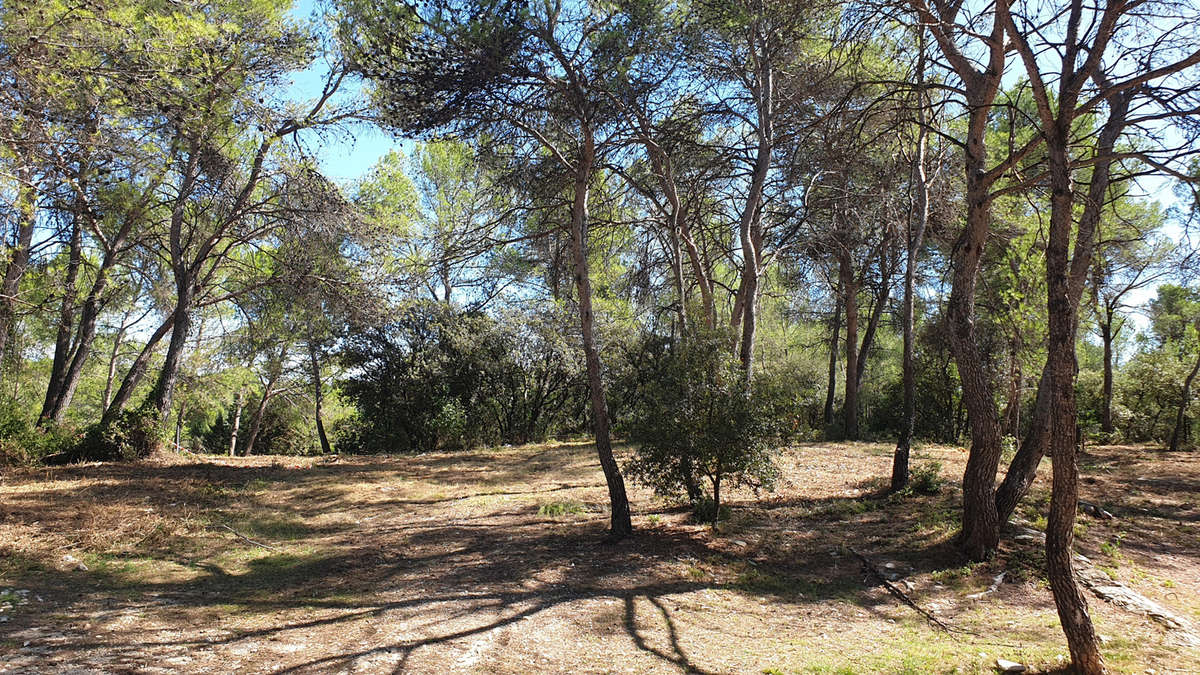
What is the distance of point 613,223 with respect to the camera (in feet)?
32.7

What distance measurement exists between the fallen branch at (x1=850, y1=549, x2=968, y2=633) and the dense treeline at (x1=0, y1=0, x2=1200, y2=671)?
90 centimetres

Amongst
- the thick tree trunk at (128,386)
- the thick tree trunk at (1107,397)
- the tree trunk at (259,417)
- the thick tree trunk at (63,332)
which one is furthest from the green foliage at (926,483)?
the tree trunk at (259,417)

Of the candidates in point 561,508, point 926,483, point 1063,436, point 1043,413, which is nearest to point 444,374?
point 561,508

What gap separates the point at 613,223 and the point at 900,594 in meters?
6.23

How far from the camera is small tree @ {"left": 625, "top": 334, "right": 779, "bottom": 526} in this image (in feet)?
23.4

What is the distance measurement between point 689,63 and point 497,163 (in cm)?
290

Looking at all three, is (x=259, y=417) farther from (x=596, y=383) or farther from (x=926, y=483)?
(x=926, y=483)

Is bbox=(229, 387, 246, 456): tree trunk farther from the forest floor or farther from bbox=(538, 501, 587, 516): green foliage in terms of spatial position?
bbox=(538, 501, 587, 516): green foliage

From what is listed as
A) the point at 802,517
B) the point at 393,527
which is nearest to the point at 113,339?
the point at 393,527

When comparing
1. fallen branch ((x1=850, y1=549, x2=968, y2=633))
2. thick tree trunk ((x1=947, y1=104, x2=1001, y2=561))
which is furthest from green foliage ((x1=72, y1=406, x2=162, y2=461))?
thick tree trunk ((x1=947, y1=104, x2=1001, y2=561))

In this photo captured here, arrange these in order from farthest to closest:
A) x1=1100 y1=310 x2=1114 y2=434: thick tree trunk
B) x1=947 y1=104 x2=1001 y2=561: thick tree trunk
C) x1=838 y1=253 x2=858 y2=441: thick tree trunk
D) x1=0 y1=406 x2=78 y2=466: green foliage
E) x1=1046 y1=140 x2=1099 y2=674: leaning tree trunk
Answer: x1=838 y1=253 x2=858 y2=441: thick tree trunk
x1=1100 y1=310 x2=1114 y2=434: thick tree trunk
x1=0 y1=406 x2=78 y2=466: green foliage
x1=947 y1=104 x2=1001 y2=561: thick tree trunk
x1=1046 y1=140 x2=1099 y2=674: leaning tree trunk

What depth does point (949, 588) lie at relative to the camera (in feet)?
19.0

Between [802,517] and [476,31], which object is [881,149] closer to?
[802,517]

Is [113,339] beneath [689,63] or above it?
beneath
